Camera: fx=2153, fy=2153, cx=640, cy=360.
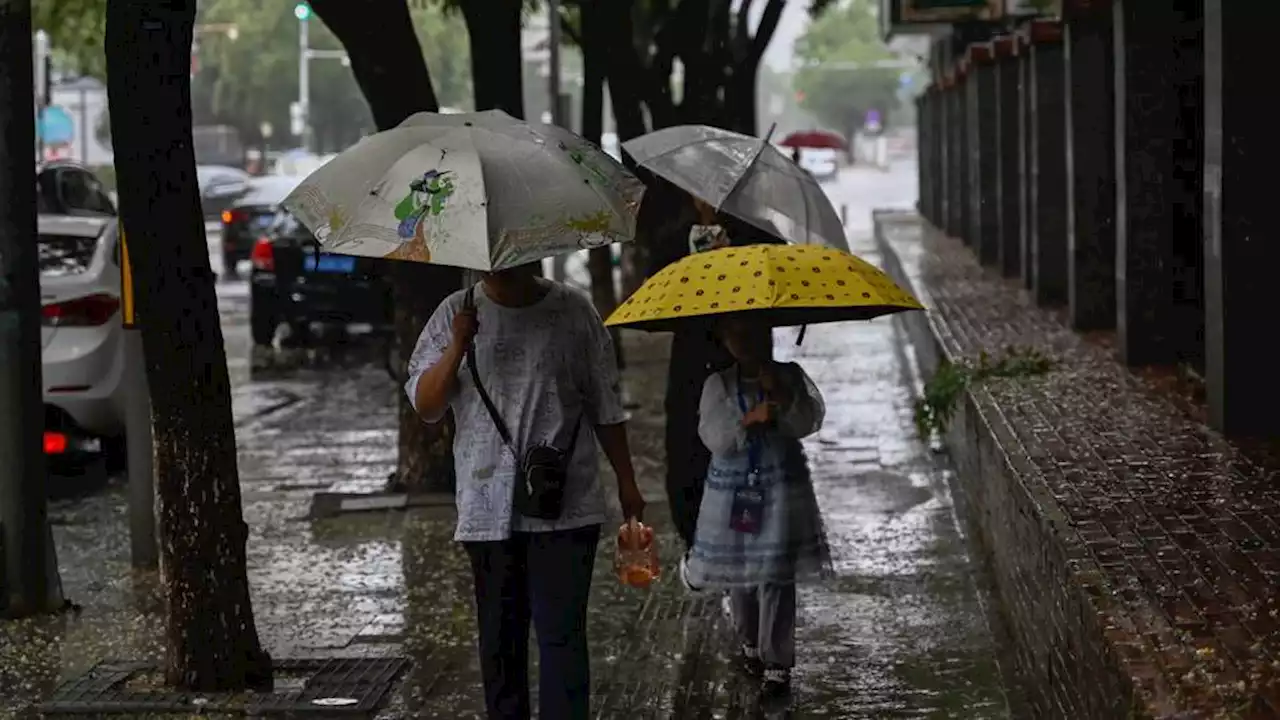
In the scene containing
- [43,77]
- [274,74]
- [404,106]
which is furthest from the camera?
[274,74]

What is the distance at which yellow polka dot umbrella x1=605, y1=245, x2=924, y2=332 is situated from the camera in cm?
654

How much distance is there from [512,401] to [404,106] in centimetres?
532

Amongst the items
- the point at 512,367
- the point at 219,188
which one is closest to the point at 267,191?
the point at 219,188

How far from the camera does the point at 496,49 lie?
540 inches

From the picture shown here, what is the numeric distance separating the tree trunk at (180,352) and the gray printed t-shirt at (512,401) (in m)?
1.53

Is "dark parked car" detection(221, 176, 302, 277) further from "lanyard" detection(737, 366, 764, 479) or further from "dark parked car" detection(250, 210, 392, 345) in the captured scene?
"lanyard" detection(737, 366, 764, 479)

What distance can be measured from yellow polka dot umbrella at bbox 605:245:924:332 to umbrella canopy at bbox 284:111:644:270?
1.76 feet

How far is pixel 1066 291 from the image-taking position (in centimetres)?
1675

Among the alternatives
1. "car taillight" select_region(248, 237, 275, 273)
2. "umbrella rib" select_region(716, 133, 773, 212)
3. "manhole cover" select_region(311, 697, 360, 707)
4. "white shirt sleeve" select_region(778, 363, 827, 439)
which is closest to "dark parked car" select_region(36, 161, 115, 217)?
"car taillight" select_region(248, 237, 275, 273)

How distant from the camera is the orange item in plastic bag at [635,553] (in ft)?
20.5

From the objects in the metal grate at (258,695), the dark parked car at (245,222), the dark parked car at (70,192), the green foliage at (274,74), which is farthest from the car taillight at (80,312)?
the green foliage at (274,74)

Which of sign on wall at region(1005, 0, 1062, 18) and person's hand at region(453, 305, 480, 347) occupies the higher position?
sign on wall at region(1005, 0, 1062, 18)

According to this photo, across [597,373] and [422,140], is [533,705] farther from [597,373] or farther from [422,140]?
[422,140]

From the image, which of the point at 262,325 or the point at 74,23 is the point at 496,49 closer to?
the point at 262,325
